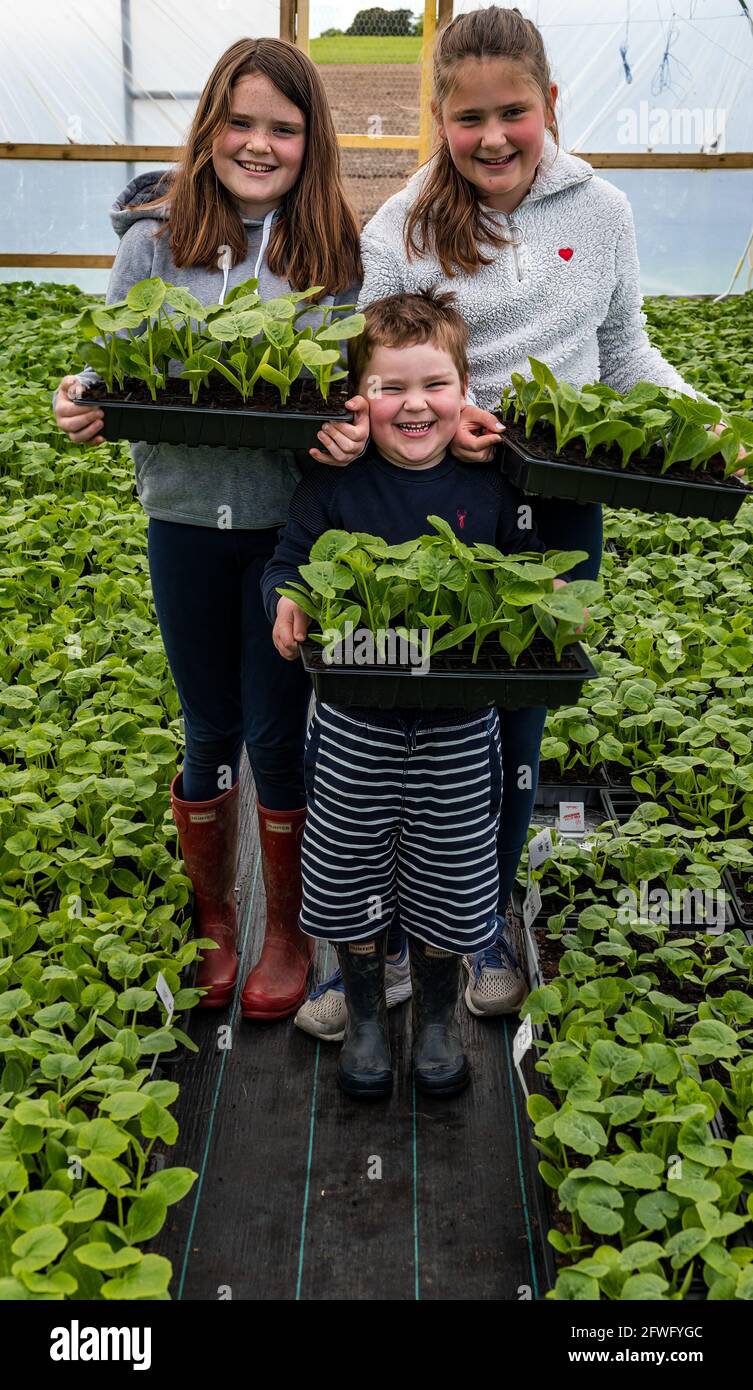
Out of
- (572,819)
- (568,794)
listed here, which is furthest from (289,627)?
(568,794)

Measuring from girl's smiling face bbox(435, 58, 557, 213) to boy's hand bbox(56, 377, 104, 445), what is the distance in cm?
65

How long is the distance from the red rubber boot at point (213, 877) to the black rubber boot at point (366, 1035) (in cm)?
32

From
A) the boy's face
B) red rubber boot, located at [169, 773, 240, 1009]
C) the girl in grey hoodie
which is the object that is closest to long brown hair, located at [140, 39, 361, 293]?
the girl in grey hoodie

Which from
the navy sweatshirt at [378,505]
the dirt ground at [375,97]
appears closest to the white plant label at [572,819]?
the navy sweatshirt at [378,505]

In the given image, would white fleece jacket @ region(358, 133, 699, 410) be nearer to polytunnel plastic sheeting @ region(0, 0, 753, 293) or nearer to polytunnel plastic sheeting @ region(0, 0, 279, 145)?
polytunnel plastic sheeting @ region(0, 0, 753, 293)

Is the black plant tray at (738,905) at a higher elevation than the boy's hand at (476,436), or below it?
below

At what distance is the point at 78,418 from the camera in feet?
5.73

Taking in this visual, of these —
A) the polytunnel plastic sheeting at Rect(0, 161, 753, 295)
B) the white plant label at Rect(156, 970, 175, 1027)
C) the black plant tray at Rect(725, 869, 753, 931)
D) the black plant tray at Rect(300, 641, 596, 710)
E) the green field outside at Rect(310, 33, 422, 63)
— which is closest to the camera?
the black plant tray at Rect(300, 641, 596, 710)

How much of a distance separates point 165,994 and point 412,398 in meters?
1.01

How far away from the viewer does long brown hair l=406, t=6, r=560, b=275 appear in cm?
171

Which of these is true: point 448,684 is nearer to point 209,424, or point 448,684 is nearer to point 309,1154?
point 209,424

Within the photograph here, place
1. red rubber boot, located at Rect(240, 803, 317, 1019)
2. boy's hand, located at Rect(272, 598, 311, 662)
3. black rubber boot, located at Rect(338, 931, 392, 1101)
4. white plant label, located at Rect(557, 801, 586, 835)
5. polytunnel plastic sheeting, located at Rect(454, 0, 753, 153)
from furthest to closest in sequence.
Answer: polytunnel plastic sheeting, located at Rect(454, 0, 753, 153) → white plant label, located at Rect(557, 801, 586, 835) → red rubber boot, located at Rect(240, 803, 317, 1019) → black rubber boot, located at Rect(338, 931, 392, 1101) → boy's hand, located at Rect(272, 598, 311, 662)

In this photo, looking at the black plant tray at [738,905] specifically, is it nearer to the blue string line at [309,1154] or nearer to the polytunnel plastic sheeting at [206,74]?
the blue string line at [309,1154]

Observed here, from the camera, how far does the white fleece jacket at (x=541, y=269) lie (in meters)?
1.83
